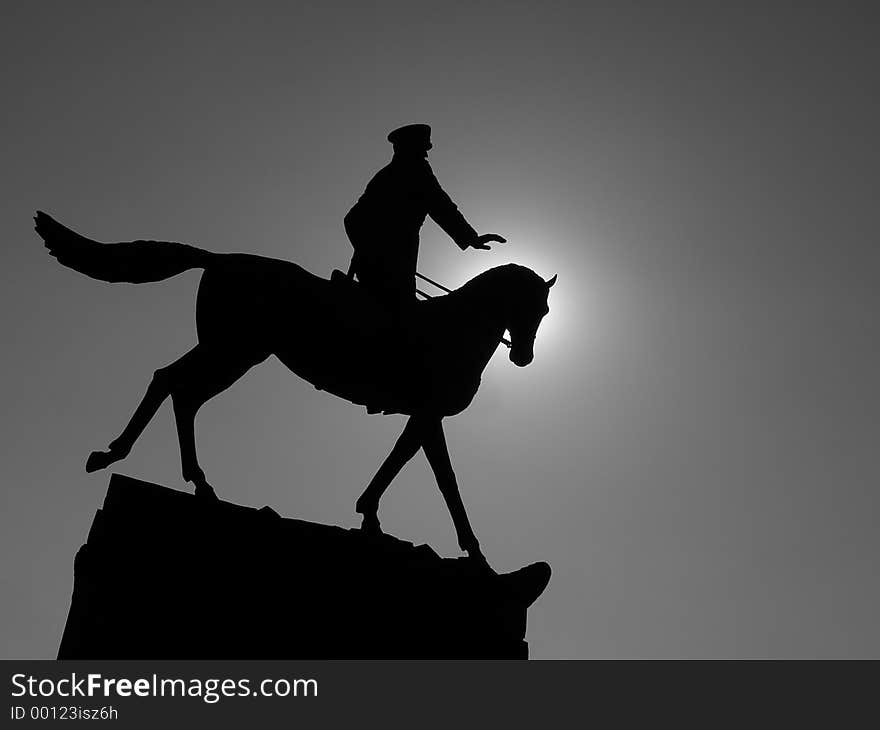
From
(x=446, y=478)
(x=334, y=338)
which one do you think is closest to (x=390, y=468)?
(x=446, y=478)

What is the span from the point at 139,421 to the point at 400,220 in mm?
2622

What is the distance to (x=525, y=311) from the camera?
9.98m

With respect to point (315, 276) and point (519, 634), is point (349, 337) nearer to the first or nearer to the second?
point (315, 276)

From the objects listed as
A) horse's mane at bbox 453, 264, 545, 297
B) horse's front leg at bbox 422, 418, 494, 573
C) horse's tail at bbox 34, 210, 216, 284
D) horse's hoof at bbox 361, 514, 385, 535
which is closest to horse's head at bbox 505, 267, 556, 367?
horse's mane at bbox 453, 264, 545, 297

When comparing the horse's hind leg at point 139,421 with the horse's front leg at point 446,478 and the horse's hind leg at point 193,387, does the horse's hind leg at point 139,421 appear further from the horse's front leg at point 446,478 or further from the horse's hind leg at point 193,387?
the horse's front leg at point 446,478

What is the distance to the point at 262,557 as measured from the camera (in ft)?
28.5

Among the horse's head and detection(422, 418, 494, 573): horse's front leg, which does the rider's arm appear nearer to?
the horse's head

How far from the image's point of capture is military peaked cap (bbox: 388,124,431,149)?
34.2 feet
